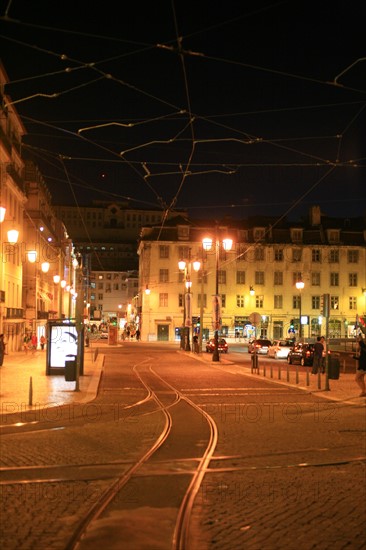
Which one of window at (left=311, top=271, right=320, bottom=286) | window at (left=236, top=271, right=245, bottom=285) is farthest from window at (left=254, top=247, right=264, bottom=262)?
window at (left=311, top=271, right=320, bottom=286)

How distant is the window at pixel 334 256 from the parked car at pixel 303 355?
149ft

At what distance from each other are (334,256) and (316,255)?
2.40 meters

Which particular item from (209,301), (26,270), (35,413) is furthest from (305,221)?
(35,413)

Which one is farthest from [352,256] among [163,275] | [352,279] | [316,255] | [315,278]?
[163,275]

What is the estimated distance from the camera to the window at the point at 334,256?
286ft

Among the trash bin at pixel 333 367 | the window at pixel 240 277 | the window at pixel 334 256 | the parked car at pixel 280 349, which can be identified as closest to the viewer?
the trash bin at pixel 333 367

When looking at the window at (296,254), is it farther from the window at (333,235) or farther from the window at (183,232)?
the window at (183,232)

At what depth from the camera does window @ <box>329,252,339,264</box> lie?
87250mm

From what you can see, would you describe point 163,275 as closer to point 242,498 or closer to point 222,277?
point 222,277

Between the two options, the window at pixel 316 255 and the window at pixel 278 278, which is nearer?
the window at pixel 278 278

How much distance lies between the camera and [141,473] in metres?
9.58

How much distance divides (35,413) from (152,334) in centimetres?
6842

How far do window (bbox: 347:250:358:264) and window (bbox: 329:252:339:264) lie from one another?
160cm

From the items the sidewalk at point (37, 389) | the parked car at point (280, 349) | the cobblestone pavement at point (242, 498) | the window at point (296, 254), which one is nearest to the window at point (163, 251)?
the window at point (296, 254)
